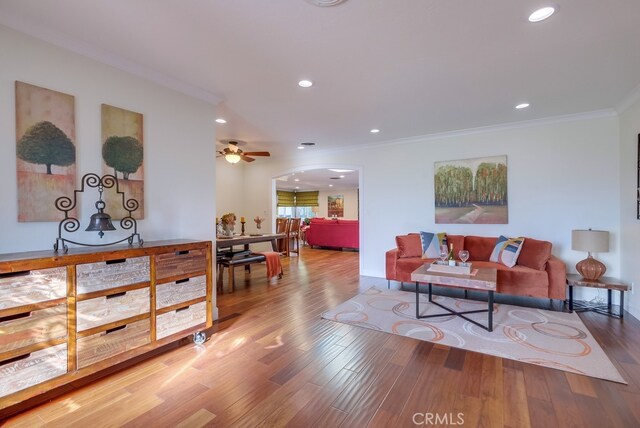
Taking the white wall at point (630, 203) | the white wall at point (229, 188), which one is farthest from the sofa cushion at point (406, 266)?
the white wall at point (229, 188)

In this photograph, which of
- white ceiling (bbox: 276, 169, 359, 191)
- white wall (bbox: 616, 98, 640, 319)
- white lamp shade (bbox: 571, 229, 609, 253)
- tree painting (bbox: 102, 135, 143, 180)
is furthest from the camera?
white ceiling (bbox: 276, 169, 359, 191)

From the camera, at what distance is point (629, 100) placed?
3266 mm

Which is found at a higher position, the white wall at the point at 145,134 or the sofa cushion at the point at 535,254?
the white wall at the point at 145,134

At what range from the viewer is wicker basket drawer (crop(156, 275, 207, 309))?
2416mm

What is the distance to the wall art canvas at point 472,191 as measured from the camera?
14.5 ft

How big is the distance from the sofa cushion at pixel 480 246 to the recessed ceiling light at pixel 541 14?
3.13 m

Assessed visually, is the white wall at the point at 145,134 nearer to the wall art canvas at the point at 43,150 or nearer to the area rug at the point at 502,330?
the wall art canvas at the point at 43,150

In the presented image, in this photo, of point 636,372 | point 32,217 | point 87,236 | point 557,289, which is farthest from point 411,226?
point 32,217

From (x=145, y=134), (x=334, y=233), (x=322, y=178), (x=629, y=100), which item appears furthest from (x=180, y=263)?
(x=322, y=178)

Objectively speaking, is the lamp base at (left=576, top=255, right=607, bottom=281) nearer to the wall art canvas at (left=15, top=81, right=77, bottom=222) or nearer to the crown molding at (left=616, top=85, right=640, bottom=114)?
the crown molding at (left=616, top=85, right=640, bottom=114)

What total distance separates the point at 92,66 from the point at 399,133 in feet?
12.9

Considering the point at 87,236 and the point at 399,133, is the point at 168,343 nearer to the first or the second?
the point at 87,236

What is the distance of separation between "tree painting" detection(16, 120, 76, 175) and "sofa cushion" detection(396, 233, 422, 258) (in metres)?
4.00

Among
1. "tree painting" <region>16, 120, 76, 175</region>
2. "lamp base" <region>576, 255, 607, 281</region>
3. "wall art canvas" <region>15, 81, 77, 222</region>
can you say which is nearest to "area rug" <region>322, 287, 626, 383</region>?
"lamp base" <region>576, 255, 607, 281</region>
